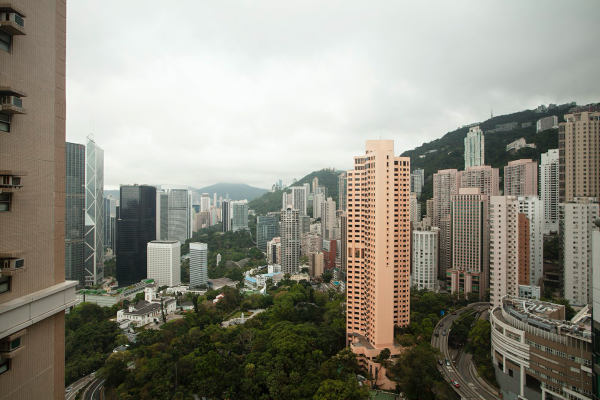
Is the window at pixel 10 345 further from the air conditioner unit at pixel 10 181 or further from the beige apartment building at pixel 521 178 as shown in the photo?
the beige apartment building at pixel 521 178

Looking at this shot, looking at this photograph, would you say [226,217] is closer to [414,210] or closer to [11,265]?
[414,210]

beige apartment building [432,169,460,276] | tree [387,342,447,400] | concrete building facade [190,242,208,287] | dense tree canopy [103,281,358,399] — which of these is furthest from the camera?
concrete building facade [190,242,208,287]

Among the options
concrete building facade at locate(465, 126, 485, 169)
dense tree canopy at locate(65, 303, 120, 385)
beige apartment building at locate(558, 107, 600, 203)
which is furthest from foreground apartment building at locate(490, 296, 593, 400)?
concrete building facade at locate(465, 126, 485, 169)

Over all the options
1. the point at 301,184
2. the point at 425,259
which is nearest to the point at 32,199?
the point at 425,259

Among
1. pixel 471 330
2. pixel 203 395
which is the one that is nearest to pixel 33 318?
pixel 203 395

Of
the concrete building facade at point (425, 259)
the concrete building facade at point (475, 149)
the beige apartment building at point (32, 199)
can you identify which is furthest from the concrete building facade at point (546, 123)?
the beige apartment building at point (32, 199)

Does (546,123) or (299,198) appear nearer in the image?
(546,123)

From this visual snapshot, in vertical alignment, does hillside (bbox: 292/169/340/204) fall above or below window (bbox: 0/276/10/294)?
above

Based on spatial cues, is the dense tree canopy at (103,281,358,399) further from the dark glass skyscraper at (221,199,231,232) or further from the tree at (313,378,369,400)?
the dark glass skyscraper at (221,199,231,232)
